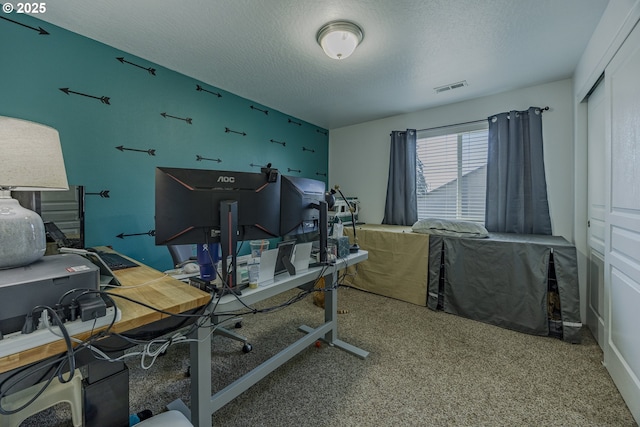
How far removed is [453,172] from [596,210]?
1488 mm

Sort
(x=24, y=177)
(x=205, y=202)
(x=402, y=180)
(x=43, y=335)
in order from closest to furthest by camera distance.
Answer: (x=43, y=335) < (x=24, y=177) < (x=205, y=202) < (x=402, y=180)

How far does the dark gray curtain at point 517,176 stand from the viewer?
9.18 feet

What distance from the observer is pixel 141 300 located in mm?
981

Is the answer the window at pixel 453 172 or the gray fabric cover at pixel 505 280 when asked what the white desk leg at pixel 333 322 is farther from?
the window at pixel 453 172

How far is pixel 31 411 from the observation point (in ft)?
3.92

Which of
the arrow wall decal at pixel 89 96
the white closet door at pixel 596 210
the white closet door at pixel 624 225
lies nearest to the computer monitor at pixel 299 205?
the white closet door at pixel 624 225

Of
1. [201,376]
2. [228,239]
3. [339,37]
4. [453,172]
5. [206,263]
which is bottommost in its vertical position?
[201,376]

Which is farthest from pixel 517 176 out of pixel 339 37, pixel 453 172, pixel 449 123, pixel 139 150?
pixel 139 150

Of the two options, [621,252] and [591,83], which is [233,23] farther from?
[621,252]

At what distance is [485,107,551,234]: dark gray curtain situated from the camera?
2799 mm

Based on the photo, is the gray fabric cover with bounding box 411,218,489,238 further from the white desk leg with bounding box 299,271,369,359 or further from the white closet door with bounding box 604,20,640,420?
the white desk leg with bounding box 299,271,369,359

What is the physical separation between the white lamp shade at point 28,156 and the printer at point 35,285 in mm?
339

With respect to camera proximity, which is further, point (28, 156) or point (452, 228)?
point (452, 228)

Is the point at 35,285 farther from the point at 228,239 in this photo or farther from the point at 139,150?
the point at 139,150
